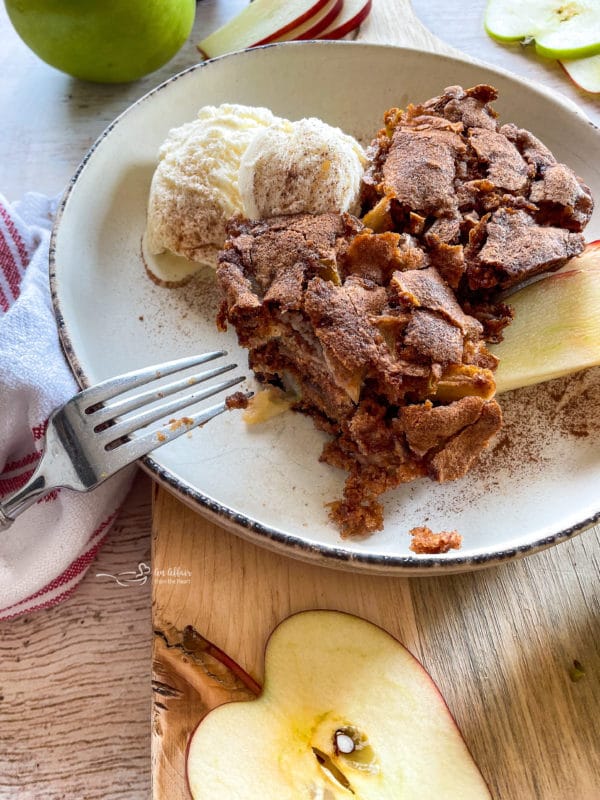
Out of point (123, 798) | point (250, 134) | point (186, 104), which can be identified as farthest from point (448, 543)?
point (186, 104)

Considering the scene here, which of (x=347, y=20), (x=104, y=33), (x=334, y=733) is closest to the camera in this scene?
(x=334, y=733)

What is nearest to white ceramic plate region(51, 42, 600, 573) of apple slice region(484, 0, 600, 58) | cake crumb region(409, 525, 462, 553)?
cake crumb region(409, 525, 462, 553)

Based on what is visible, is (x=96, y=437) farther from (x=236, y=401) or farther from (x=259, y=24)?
(x=259, y=24)

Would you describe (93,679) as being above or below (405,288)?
below

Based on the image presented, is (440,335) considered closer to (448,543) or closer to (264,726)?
(448,543)

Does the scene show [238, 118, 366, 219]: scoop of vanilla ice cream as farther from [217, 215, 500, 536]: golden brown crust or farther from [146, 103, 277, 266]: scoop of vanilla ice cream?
[146, 103, 277, 266]: scoop of vanilla ice cream

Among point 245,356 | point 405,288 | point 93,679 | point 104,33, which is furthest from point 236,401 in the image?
point 104,33
